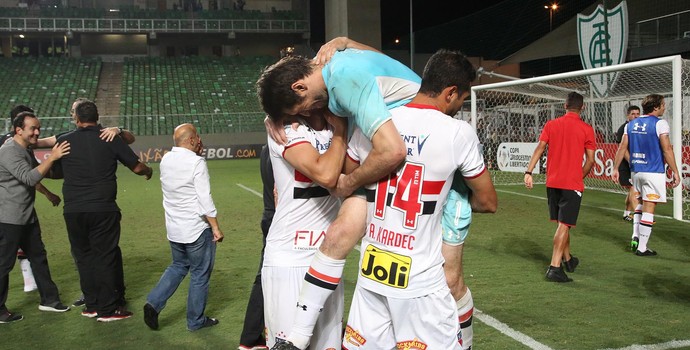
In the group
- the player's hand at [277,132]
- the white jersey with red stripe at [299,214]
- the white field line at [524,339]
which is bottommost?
the white field line at [524,339]

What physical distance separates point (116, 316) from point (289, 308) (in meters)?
3.52

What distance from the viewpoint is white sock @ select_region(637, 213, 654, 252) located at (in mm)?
8055

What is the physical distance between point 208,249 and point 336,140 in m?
3.04

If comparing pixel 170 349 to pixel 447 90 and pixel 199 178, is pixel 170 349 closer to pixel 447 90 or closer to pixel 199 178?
pixel 199 178

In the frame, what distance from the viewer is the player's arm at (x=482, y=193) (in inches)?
111

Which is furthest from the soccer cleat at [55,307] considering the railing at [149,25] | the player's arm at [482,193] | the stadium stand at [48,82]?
the railing at [149,25]

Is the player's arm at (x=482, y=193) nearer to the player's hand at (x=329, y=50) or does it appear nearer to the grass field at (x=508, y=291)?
the player's hand at (x=329, y=50)

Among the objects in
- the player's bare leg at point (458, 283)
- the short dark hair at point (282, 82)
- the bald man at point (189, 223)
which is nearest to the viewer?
the short dark hair at point (282, 82)

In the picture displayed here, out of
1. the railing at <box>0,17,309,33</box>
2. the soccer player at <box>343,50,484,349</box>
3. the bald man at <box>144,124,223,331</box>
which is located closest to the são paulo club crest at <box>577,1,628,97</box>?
the bald man at <box>144,124,223,331</box>

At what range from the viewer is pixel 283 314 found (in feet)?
9.77

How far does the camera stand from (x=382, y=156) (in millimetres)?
2525

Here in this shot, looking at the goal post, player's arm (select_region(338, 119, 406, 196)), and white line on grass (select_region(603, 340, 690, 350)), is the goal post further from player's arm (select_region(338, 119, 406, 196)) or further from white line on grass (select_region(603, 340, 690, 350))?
player's arm (select_region(338, 119, 406, 196))

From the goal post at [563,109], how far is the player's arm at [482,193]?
783cm

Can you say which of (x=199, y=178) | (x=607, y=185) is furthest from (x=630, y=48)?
(x=199, y=178)
